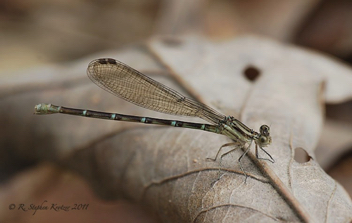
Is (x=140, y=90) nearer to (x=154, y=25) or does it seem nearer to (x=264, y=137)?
(x=264, y=137)

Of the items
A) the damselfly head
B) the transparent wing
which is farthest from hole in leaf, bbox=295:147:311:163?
the transparent wing

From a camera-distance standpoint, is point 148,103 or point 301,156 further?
point 148,103

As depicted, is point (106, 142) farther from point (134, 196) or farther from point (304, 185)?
point (304, 185)

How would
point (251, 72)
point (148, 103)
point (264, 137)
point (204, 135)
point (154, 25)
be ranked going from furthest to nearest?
1. point (154, 25)
2. point (251, 72)
3. point (148, 103)
4. point (204, 135)
5. point (264, 137)

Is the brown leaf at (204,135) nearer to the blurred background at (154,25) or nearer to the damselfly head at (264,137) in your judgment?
the damselfly head at (264,137)

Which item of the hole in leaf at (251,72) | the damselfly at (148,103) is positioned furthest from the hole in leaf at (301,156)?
the hole in leaf at (251,72)

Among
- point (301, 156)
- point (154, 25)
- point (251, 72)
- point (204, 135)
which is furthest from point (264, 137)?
point (154, 25)

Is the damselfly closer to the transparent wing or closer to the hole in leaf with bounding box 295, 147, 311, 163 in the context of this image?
the transparent wing
